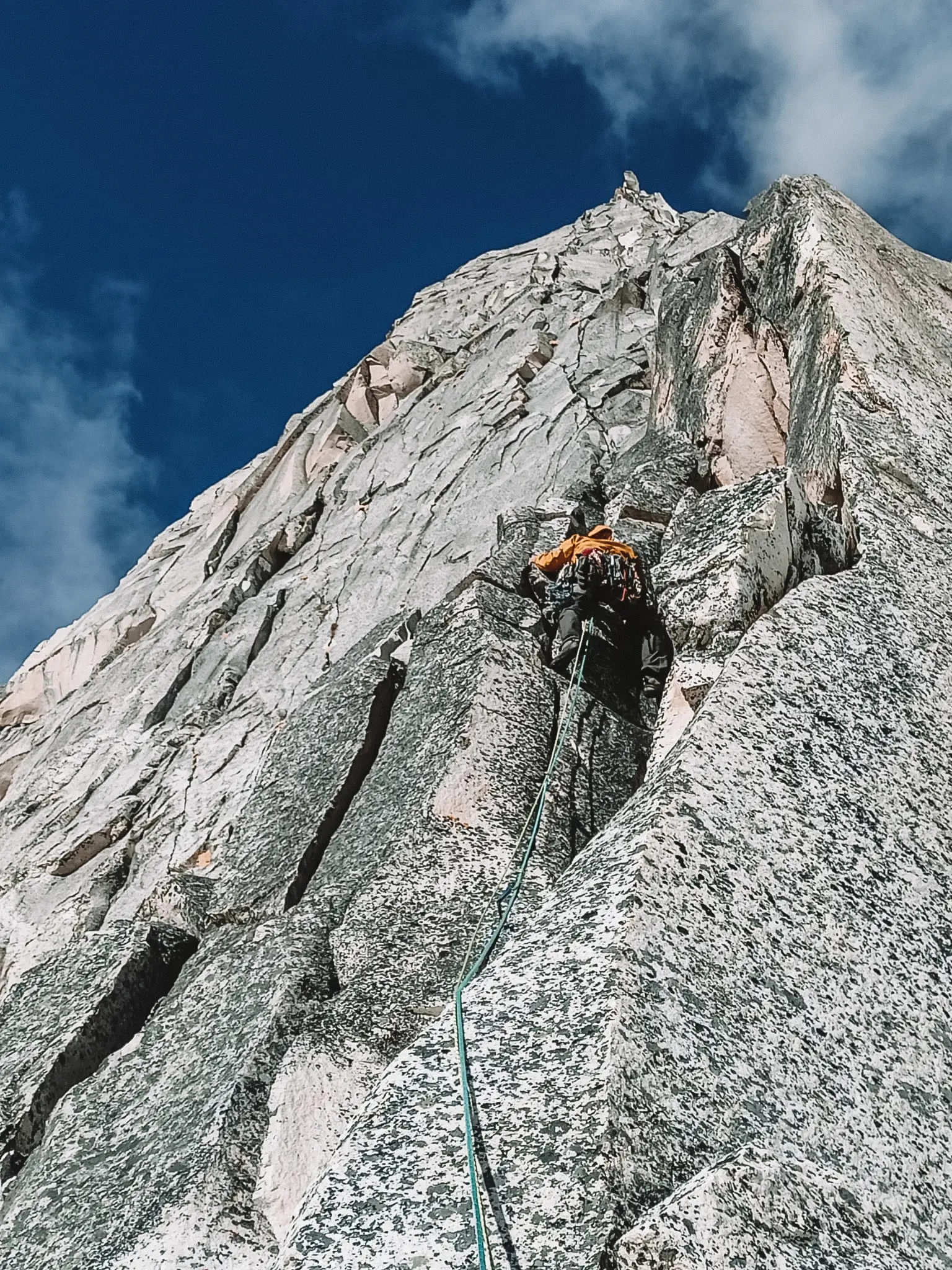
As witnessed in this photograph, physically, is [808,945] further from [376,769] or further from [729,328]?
[729,328]

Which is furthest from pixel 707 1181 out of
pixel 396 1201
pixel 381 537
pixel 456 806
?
pixel 381 537

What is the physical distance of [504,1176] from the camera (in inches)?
203

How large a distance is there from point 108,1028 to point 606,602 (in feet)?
19.1

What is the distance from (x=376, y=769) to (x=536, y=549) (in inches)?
143

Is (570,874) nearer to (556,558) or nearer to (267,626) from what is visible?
(556,558)

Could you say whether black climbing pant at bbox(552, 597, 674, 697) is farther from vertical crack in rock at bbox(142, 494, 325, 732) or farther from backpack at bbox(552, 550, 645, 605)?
vertical crack in rock at bbox(142, 494, 325, 732)

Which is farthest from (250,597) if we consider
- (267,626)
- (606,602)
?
(606,602)

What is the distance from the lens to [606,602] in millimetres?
11500

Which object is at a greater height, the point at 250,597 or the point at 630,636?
the point at 250,597

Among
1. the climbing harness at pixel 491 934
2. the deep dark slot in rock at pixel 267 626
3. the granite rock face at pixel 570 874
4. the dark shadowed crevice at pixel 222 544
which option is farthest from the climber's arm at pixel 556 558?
the dark shadowed crevice at pixel 222 544

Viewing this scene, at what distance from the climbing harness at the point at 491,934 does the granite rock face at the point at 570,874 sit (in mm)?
80

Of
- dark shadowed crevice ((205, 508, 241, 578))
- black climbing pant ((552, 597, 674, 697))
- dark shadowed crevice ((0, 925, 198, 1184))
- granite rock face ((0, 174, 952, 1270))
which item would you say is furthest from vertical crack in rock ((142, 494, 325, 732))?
black climbing pant ((552, 597, 674, 697))

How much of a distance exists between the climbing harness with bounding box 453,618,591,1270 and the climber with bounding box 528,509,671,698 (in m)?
Answer: 0.21

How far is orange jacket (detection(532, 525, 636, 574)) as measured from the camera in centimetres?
1176
